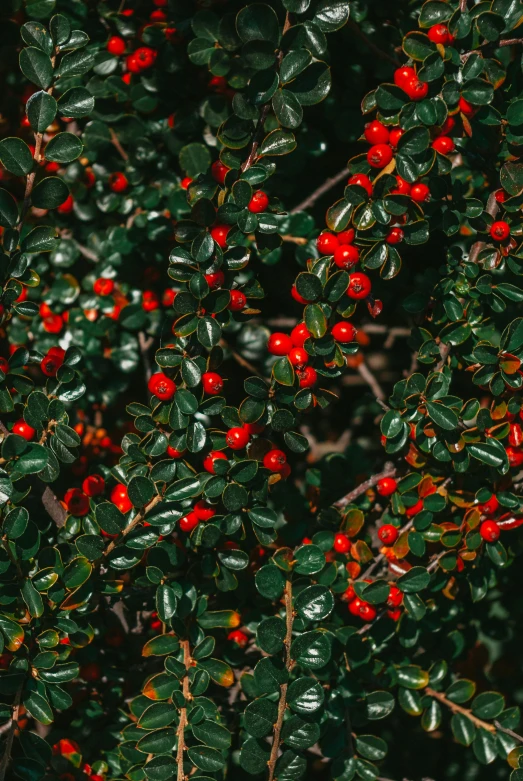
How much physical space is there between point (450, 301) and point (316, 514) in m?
0.59

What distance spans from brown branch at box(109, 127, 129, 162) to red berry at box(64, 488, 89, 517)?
2.78 feet

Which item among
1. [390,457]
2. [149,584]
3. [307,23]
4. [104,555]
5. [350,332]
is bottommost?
[390,457]

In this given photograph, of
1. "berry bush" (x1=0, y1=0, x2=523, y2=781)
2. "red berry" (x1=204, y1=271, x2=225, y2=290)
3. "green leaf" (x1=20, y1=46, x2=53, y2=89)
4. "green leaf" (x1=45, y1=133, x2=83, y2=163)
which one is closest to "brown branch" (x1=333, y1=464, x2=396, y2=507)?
"berry bush" (x1=0, y1=0, x2=523, y2=781)

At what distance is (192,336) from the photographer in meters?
1.35

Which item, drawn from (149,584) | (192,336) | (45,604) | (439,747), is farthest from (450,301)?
(439,747)

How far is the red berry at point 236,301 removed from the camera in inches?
52.1

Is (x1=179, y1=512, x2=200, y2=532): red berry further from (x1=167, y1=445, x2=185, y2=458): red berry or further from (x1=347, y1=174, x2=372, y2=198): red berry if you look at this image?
(x1=347, y1=174, x2=372, y2=198): red berry

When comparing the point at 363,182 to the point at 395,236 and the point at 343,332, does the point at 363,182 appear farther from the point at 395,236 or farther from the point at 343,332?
the point at 343,332

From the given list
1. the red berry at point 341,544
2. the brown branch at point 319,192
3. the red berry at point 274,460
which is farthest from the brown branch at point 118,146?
the red berry at point 341,544

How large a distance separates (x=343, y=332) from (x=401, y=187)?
10.8 inches

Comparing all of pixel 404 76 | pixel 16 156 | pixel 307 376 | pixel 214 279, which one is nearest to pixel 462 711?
pixel 307 376

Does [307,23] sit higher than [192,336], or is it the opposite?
[307,23]

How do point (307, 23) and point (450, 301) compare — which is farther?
point (450, 301)

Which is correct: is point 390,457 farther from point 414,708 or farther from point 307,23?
point 307,23
